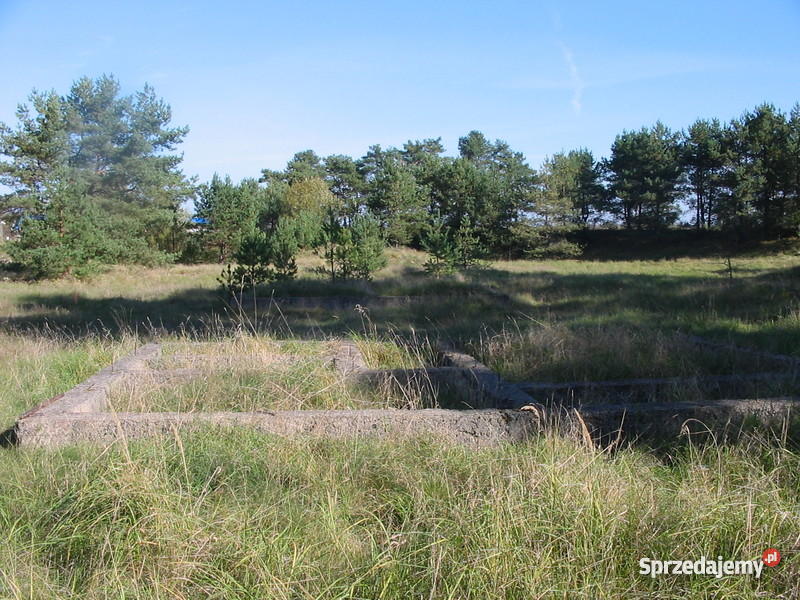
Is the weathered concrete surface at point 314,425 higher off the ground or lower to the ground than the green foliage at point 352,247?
lower

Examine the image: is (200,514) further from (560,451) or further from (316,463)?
(560,451)

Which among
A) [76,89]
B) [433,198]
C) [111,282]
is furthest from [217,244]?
[433,198]

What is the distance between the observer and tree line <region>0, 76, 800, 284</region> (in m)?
20.8

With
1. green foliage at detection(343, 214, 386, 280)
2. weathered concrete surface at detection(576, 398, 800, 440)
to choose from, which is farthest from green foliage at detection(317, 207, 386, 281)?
weathered concrete surface at detection(576, 398, 800, 440)

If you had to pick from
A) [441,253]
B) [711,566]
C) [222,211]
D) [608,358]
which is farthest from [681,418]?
[222,211]

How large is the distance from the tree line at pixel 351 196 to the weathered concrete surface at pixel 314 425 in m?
11.2

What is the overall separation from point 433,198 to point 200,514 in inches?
1854

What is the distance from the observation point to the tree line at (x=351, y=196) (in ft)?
68.3

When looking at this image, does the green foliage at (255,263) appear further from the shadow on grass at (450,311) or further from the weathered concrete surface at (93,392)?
the weathered concrete surface at (93,392)

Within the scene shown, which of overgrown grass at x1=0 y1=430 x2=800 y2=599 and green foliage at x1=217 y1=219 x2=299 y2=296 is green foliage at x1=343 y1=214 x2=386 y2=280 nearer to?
green foliage at x1=217 y1=219 x2=299 y2=296

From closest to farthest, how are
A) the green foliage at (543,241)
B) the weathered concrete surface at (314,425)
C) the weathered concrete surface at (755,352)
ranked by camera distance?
the weathered concrete surface at (314,425) < the weathered concrete surface at (755,352) < the green foliage at (543,241)

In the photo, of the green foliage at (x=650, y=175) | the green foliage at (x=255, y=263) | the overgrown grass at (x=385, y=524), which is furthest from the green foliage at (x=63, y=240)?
the green foliage at (x=650, y=175)

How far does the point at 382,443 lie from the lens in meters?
3.25

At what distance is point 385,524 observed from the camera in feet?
8.14
